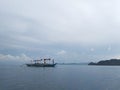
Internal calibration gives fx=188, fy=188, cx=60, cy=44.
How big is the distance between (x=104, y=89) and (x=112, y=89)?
7.86 ft

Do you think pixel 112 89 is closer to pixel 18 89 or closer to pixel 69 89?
pixel 69 89

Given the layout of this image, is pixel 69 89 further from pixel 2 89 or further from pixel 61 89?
pixel 2 89

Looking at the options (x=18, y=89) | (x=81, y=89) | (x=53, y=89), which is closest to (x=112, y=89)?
(x=81, y=89)

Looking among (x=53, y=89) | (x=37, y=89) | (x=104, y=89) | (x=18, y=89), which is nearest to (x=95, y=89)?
(x=104, y=89)

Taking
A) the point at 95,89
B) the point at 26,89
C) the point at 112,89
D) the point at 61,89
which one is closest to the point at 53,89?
the point at 61,89

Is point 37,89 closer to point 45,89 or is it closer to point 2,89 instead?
point 45,89

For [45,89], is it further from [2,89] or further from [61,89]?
[2,89]

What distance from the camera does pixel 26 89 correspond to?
184ft

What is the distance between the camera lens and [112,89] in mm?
57188

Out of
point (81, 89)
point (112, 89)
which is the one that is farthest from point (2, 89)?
point (112, 89)

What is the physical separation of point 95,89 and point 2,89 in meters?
28.4

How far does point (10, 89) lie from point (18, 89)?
2701 mm

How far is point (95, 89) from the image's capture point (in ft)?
A: 187

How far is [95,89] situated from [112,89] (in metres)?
5.17
